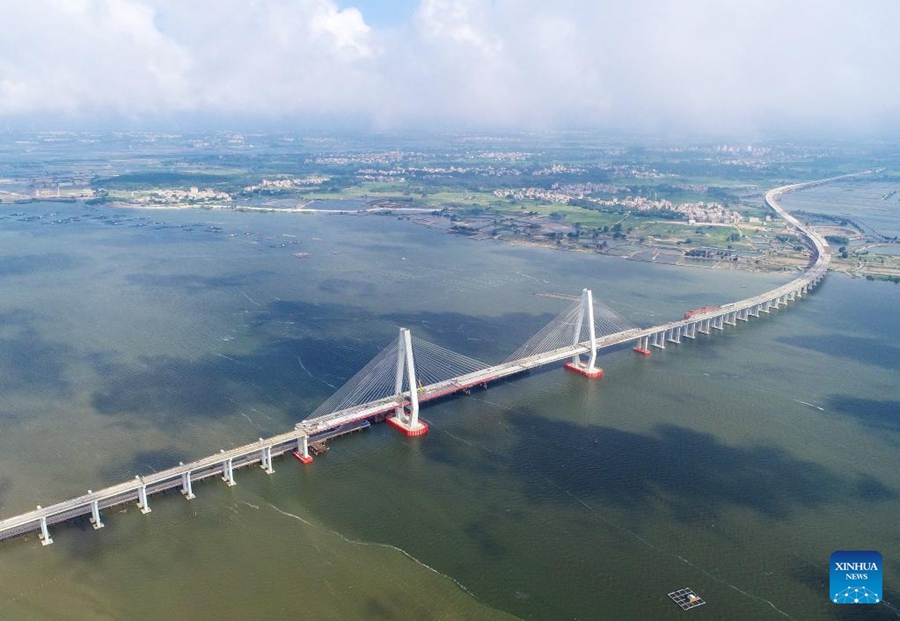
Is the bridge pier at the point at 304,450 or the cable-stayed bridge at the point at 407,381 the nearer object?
the cable-stayed bridge at the point at 407,381

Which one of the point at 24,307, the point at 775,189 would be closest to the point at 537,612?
the point at 24,307

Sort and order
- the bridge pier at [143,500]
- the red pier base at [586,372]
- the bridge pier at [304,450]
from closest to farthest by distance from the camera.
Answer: the bridge pier at [143,500]
the bridge pier at [304,450]
the red pier base at [586,372]

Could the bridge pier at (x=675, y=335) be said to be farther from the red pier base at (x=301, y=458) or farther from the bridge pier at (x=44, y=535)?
the bridge pier at (x=44, y=535)

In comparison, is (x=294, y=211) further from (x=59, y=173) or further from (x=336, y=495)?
(x=336, y=495)

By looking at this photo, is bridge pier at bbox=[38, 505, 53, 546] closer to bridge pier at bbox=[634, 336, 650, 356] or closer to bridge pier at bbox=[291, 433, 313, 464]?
bridge pier at bbox=[291, 433, 313, 464]

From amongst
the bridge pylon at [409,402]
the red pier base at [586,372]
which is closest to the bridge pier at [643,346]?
the red pier base at [586,372]

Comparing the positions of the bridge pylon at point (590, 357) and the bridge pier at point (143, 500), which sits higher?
the bridge pylon at point (590, 357)

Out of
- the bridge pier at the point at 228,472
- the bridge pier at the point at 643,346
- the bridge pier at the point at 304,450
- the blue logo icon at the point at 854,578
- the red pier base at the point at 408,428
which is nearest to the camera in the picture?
the blue logo icon at the point at 854,578
